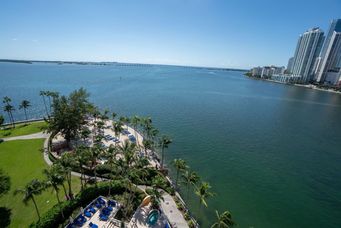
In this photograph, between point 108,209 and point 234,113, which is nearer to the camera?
point 108,209

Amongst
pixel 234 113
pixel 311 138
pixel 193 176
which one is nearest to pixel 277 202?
pixel 193 176

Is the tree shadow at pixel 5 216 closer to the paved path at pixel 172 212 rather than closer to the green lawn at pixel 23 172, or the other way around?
the green lawn at pixel 23 172

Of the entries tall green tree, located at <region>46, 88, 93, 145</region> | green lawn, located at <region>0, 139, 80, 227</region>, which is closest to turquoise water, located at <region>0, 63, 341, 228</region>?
green lawn, located at <region>0, 139, 80, 227</region>

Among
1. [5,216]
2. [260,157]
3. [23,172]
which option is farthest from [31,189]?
[260,157]

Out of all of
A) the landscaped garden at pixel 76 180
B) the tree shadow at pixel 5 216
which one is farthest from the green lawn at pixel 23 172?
the tree shadow at pixel 5 216

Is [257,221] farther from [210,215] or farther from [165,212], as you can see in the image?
[165,212]

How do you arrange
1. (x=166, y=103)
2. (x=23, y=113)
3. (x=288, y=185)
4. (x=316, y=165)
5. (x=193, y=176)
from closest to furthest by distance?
(x=193, y=176) → (x=288, y=185) → (x=316, y=165) → (x=23, y=113) → (x=166, y=103)
